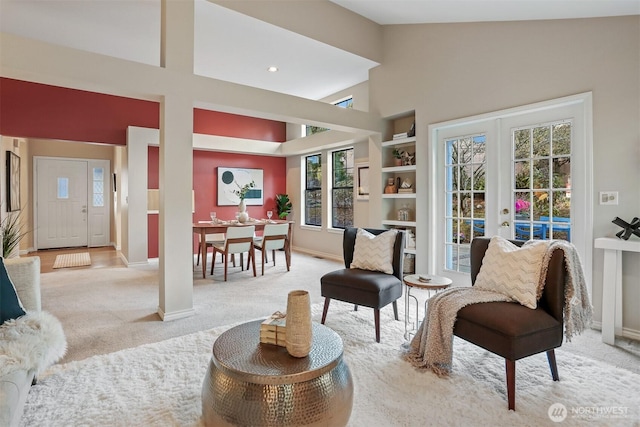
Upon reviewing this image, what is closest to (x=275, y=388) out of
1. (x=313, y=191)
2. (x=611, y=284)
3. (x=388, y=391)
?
(x=388, y=391)

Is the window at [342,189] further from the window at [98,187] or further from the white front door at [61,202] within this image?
the white front door at [61,202]

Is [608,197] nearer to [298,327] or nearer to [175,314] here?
[298,327]

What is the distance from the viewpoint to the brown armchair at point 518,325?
188 centimetres

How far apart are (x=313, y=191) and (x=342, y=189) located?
0.95 metres

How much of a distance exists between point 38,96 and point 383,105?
5.24 metres

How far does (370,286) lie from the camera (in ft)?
9.07

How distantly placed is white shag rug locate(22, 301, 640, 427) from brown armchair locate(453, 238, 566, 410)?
17 centimetres

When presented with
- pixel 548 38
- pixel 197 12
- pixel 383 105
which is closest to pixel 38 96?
pixel 197 12

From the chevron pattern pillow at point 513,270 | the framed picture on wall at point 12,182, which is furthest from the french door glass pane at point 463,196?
the framed picture on wall at point 12,182

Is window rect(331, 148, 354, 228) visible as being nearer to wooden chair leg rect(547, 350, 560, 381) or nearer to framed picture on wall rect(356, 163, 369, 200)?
framed picture on wall rect(356, 163, 369, 200)

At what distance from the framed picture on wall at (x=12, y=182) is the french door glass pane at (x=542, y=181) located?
7.32m

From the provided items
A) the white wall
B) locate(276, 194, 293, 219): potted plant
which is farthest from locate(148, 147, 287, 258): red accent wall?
the white wall

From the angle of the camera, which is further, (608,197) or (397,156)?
(397,156)

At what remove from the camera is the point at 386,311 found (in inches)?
135
